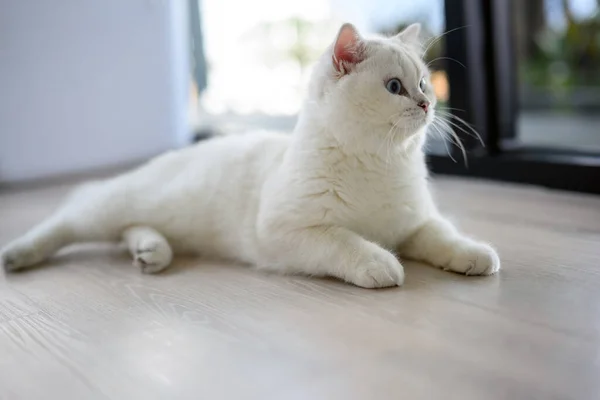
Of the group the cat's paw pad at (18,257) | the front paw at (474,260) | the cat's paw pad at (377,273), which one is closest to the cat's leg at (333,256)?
the cat's paw pad at (377,273)

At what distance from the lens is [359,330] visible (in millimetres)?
1120

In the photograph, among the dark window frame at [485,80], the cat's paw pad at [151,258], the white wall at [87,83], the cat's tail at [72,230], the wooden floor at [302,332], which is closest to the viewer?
the wooden floor at [302,332]

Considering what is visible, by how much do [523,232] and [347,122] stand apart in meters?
0.71

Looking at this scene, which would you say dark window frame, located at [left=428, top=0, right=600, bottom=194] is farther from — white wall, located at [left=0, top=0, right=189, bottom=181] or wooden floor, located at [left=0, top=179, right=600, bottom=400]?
white wall, located at [left=0, top=0, right=189, bottom=181]

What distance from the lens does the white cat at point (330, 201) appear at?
137 cm

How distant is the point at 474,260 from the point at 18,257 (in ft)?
3.79

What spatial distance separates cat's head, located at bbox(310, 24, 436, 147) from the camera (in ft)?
4.46

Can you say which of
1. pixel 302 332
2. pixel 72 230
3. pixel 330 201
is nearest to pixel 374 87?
pixel 330 201

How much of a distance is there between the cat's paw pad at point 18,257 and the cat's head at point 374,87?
881mm

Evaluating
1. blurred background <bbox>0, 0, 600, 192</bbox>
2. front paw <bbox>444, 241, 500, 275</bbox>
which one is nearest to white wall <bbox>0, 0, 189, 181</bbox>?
blurred background <bbox>0, 0, 600, 192</bbox>

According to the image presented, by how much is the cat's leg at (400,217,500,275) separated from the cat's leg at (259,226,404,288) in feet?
0.50

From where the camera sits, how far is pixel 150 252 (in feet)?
5.17

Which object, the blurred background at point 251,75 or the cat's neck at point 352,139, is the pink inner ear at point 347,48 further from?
the blurred background at point 251,75

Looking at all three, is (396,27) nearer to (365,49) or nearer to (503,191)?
(503,191)
